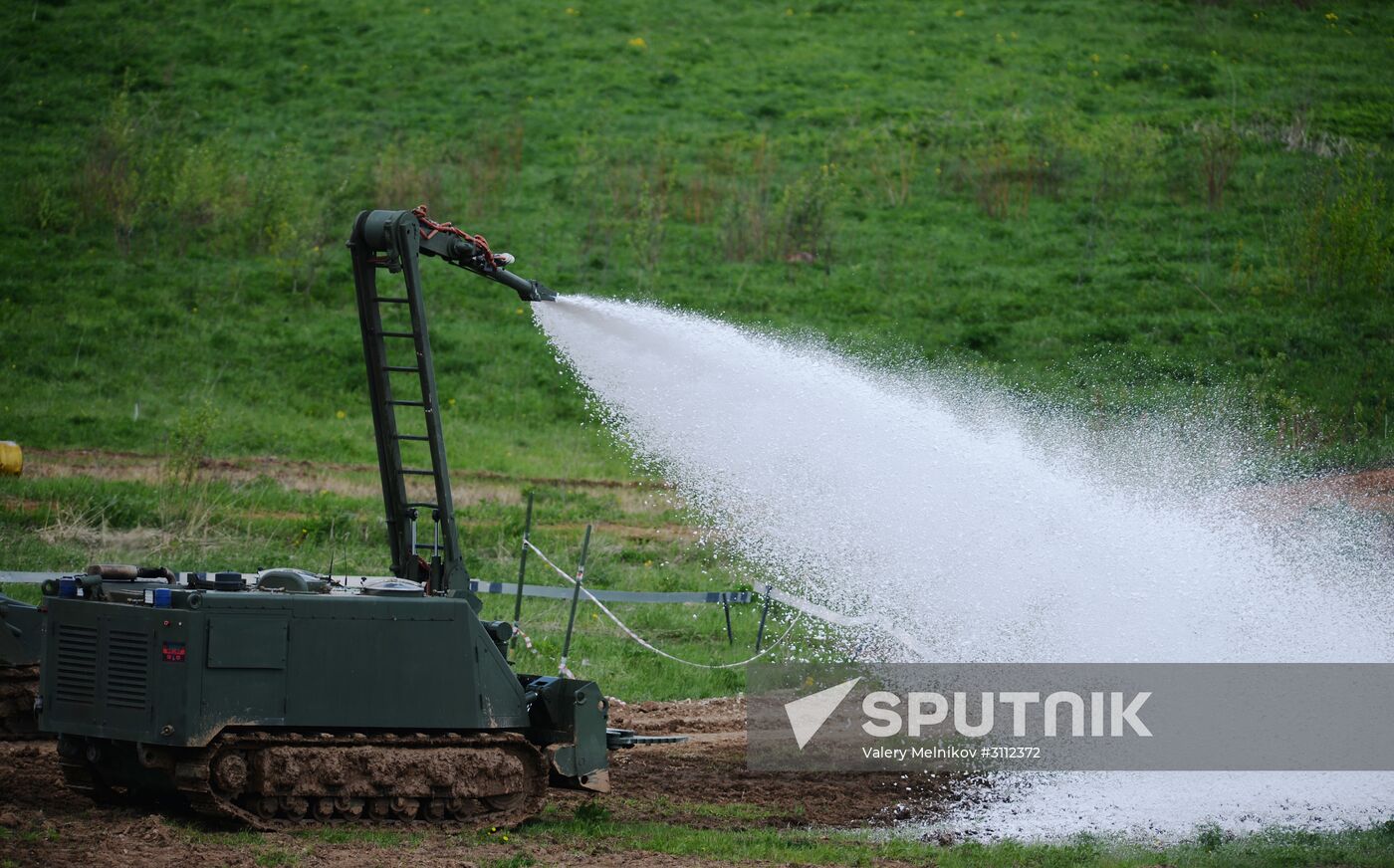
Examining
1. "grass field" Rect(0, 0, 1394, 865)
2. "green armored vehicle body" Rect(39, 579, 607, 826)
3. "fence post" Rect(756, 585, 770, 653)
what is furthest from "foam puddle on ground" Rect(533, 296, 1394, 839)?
"green armored vehicle body" Rect(39, 579, 607, 826)

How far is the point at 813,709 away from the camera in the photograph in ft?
54.1

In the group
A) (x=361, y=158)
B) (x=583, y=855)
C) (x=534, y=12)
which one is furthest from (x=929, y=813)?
(x=534, y=12)

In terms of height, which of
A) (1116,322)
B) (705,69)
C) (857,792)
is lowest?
(857,792)

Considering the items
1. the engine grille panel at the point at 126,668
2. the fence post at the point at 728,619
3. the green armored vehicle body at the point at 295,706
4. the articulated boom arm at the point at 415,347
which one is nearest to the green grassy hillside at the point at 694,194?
the fence post at the point at 728,619

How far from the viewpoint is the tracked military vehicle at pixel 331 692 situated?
1034 centimetres

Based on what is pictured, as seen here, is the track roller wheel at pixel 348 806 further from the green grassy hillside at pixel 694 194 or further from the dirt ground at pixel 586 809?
the green grassy hillside at pixel 694 194

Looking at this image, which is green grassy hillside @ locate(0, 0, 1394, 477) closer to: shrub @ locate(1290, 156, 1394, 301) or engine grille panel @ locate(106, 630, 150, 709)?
shrub @ locate(1290, 156, 1394, 301)

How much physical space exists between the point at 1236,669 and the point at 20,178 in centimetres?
3102

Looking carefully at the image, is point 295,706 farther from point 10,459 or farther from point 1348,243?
point 1348,243

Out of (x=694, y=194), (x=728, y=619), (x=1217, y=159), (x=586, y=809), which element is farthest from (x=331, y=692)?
(x=1217, y=159)

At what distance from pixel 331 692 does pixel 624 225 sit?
2657 centimetres

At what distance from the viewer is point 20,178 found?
1415 inches

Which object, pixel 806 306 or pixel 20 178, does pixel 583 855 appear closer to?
pixel 806 306

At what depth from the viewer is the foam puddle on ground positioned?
43.4 feet
